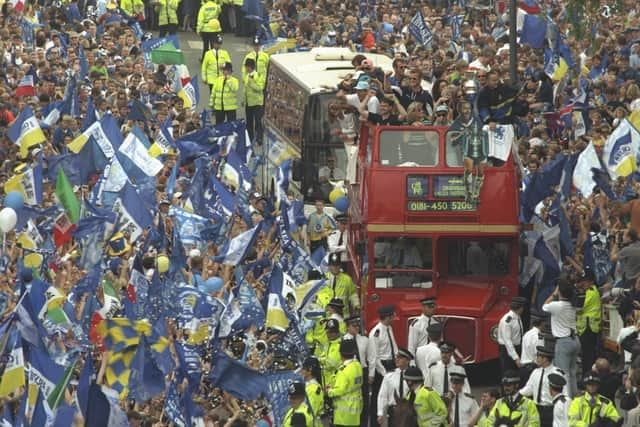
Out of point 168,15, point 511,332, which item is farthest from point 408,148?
point 168,15

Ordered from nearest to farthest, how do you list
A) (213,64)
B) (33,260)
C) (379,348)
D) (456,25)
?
1. (379,348)
2. (33,260)
3. (213,64)
4. (456,25)

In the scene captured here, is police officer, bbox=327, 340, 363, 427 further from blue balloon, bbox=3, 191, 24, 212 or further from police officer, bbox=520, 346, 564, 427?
blue balloon, bbox=3, 191, 24, 212

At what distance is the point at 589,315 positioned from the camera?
25.6 m

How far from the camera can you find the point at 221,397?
22.2 metres

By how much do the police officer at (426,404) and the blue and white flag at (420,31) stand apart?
1800cm

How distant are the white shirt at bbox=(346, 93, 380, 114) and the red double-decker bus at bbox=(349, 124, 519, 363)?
1.12 m

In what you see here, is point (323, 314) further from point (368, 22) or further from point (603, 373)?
point (368, 22)

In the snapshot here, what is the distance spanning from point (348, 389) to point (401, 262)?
3917mm

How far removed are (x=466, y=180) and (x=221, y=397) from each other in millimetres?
5764

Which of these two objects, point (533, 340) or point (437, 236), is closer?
point (533, 340)

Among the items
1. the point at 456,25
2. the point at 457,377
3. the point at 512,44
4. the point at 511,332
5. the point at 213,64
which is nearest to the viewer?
the point at 457,377

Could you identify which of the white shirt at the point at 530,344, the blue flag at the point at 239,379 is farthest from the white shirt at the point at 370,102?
the blue flag at the point at 239,379

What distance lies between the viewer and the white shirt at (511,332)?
25406mm

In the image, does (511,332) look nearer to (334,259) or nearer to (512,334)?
(512,334)
